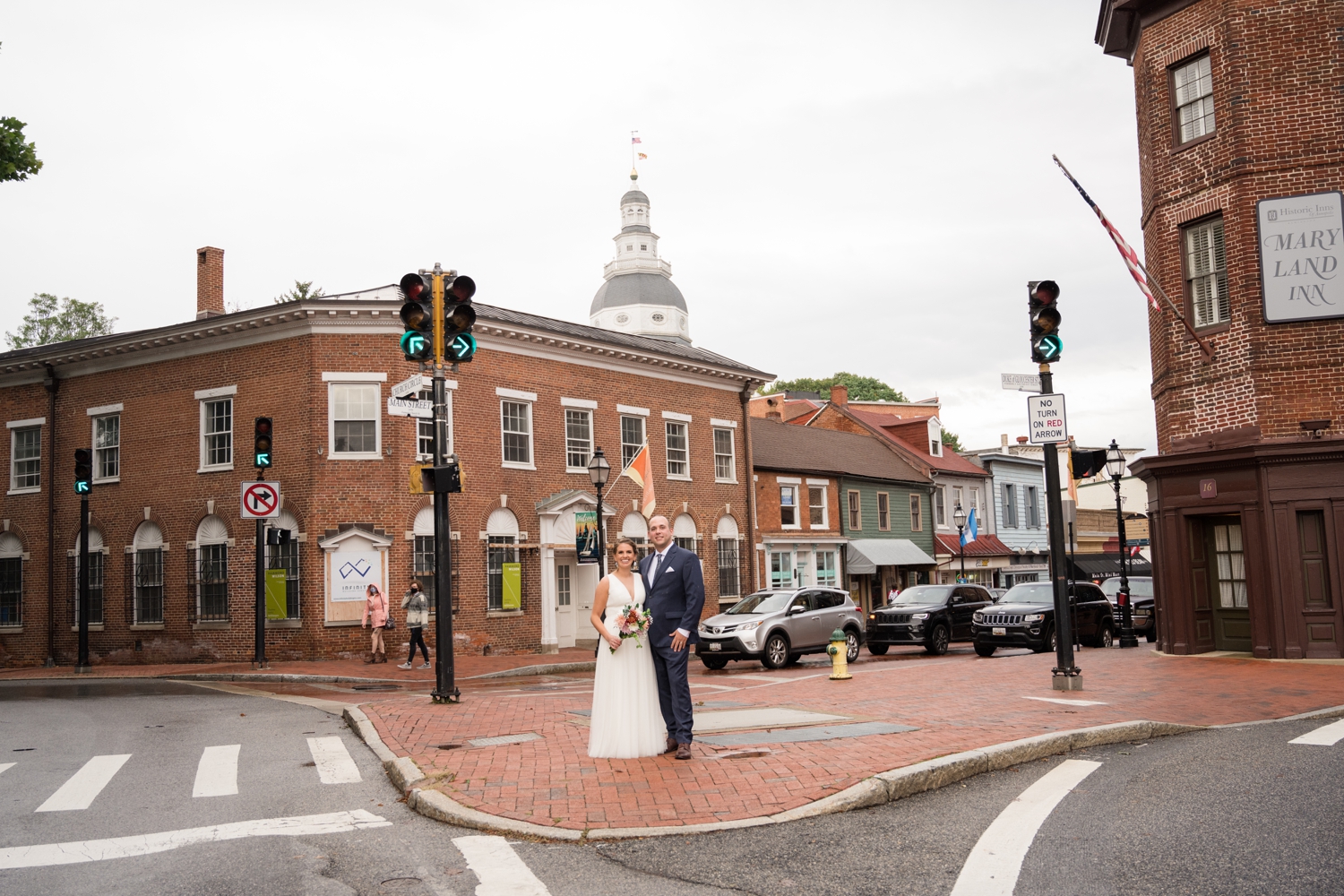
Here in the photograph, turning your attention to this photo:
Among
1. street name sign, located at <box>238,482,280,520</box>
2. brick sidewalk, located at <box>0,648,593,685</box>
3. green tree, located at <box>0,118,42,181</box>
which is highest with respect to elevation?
green tree, located at <box>0,118,42,181</box>

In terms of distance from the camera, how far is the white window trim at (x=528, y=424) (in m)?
26.6

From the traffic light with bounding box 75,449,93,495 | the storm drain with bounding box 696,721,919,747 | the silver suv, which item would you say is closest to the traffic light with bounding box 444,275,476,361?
the storm drain with bounding box 696,721,919,747

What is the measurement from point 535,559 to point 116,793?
18962mm

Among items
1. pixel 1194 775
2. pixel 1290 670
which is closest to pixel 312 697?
pixel 1194 775

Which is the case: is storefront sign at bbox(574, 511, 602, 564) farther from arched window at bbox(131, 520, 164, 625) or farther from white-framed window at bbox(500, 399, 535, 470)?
arched window at bbox(131, 520, 164, 625)

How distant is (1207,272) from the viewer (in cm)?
1830

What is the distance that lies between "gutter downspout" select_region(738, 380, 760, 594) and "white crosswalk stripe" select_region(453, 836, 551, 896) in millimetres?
27126

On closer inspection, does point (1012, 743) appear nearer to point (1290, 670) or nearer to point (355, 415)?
point (1290, 670)

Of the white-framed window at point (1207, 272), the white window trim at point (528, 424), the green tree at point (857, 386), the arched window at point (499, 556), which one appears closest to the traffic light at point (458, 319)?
the white-framed window at point (1207, 272)

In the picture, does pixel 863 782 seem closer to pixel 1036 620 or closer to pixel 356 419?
pixel 1036 620

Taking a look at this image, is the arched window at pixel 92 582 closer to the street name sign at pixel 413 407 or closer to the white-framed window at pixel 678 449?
the white-framed window at pixel 678 449

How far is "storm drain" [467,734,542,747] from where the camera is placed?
9.60m

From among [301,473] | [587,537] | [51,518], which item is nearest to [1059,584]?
[587,537]

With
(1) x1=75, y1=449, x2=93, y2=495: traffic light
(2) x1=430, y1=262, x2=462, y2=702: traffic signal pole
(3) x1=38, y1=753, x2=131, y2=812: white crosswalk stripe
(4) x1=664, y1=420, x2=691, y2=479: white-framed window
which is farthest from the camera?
(4) x1=664, y1=420, x2=691, y2=479: white-framed window
